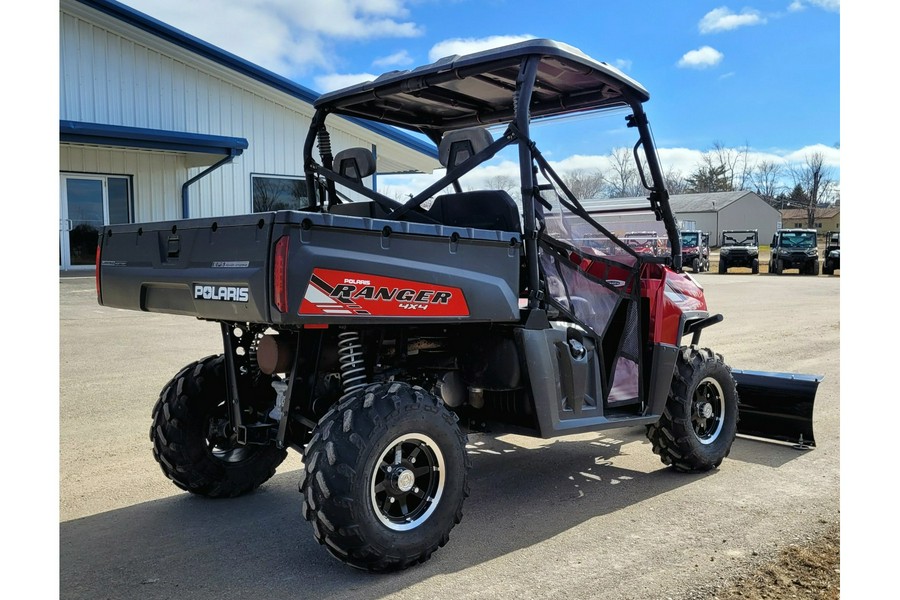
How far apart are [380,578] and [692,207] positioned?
73791 millimetres

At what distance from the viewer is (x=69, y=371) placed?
8.39m

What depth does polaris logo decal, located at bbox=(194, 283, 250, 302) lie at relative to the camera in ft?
11.2

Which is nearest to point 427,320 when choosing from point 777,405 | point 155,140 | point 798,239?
point 777,405

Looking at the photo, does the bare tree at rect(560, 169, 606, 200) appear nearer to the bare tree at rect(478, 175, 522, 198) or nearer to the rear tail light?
the bare tree at rect(478, 175, 522, 198)

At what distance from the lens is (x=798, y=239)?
3191 cm

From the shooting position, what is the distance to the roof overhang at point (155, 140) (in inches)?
539

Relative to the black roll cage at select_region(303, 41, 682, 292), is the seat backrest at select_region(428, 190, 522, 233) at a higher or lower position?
lower

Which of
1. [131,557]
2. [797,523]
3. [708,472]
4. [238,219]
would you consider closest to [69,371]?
[131,557]

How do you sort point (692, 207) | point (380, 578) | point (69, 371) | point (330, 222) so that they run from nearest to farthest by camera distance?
point (330, 222)
point (380, 578)
point (69, 371)
point (692, 207)

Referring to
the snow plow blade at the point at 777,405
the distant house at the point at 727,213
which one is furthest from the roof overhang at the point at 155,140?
the distant house at the point at 727,213

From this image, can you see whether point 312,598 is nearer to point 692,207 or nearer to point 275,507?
point 275,507

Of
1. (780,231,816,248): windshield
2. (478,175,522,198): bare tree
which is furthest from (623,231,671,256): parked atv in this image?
(780,231,816,248): windshield

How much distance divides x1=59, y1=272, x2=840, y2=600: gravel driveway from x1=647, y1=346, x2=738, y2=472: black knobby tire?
0.50 feet

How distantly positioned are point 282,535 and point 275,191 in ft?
46.1
